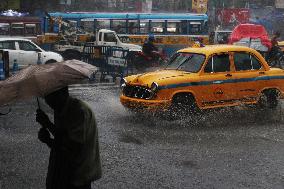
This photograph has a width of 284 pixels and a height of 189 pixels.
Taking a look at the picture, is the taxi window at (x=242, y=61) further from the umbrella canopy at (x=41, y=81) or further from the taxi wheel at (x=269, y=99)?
the umbrella canopy at (x=41, y=81)

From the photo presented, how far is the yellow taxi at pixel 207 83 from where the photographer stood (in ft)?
33.1

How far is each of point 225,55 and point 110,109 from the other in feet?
11.3

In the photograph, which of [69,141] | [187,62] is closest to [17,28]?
[187,62]

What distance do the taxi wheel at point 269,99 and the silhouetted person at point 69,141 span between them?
8000 millimetres

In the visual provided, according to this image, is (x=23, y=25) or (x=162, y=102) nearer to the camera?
(x=162, y=102)

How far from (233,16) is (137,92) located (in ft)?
110

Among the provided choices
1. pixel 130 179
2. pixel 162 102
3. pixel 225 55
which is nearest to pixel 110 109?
pixel 162 102

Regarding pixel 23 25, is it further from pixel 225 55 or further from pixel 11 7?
pixel 225 55

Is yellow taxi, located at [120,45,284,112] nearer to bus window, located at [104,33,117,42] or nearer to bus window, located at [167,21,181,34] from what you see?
bus window, located at [104,33,117,42]

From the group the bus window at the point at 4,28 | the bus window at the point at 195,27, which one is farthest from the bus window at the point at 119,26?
the bus window at the point at 4,28

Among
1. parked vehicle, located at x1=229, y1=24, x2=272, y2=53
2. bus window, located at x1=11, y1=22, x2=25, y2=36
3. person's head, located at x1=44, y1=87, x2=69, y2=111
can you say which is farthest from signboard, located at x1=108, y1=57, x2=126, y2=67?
bus window, located at x1=11, y1=22, x2=25, y2=36

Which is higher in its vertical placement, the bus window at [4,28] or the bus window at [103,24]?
the bus window at [103,24]

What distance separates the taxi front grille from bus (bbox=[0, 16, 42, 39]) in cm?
2065

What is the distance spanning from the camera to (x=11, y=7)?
38.3 meters
